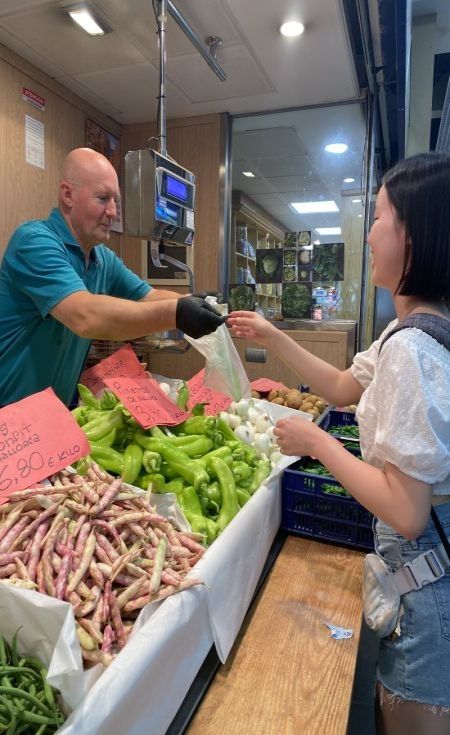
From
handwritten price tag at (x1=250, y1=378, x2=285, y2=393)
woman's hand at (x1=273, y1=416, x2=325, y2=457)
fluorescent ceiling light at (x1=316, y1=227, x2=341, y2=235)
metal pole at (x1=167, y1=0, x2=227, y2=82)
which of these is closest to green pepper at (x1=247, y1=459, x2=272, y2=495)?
woman's hand at (x1=273, y1=416, x2=325, y2=457)

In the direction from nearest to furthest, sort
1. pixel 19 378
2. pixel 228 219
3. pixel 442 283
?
pixel 442 283 < pixel 19 378 < pixel 228 219

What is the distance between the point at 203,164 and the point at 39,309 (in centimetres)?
251

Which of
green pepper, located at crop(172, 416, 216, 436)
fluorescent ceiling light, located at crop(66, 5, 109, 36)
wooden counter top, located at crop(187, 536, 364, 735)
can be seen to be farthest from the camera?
fluorescent ceiling light, located at crop(66, 5, 109, 36)

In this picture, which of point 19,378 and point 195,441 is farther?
point 19,378

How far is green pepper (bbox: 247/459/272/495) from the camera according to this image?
4.55 feet

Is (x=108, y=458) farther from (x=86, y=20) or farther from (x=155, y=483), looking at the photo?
(x=86, y=20)

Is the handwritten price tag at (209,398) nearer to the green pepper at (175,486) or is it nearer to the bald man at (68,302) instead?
the bald man at (68,302)

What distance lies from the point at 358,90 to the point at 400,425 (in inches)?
127

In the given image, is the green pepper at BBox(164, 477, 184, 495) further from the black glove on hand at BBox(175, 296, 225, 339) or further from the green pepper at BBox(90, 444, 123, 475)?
the black glove on hand at BBox(175, 296, 225, 339)

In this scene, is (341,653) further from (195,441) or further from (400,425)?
(195,441)

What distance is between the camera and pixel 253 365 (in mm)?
3160

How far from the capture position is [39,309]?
182cm

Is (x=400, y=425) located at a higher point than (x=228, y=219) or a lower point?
lower

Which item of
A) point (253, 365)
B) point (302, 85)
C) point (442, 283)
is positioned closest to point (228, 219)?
point (302, 85)
